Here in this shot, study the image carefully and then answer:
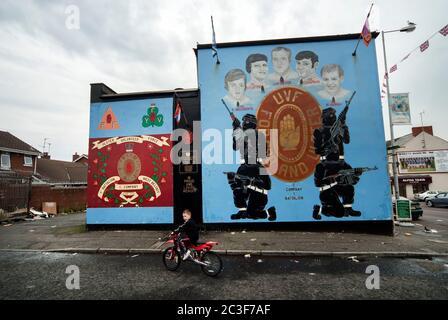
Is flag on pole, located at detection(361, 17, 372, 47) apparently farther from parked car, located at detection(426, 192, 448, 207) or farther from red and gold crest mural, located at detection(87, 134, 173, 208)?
parked car, located at detection(426, 192, 448, 207)

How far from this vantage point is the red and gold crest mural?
10.7 metres

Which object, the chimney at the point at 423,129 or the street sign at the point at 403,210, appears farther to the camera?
the chimney at the point at 423,129

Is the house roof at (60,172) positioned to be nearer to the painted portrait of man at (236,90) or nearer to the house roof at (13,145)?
the house roof at (13,145)

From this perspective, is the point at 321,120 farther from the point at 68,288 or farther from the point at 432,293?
the point at 68,288

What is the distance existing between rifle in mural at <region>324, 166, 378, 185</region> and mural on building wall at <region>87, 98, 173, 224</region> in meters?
7.37

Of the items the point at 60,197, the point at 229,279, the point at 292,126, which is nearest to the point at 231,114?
the point at 292,126

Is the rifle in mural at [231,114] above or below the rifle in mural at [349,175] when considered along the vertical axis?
above

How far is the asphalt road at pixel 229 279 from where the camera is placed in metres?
4.64

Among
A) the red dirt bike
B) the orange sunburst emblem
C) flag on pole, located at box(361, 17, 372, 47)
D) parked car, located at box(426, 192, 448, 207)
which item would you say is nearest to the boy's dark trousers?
the red dirt bike

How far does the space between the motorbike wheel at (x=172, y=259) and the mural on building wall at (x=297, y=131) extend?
13.1ft

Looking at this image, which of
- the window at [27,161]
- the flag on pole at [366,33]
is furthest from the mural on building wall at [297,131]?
the window at [27,161]

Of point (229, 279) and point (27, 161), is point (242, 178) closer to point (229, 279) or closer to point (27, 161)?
point (229, 279)

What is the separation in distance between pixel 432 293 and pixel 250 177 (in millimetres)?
6629

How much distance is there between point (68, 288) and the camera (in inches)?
198
